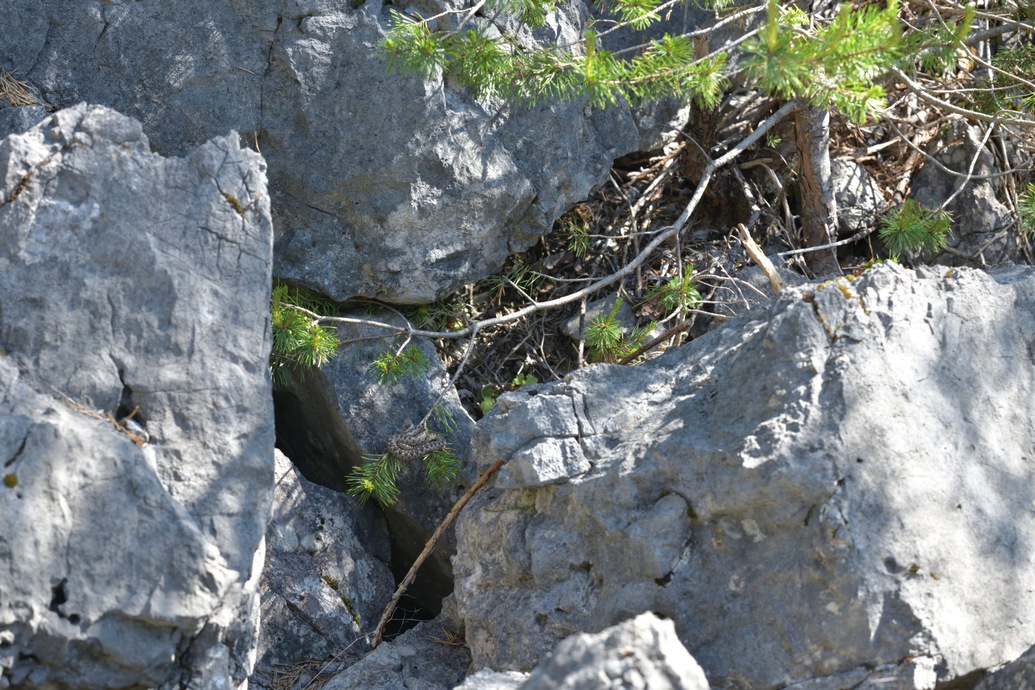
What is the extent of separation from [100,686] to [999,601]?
90.7 inches

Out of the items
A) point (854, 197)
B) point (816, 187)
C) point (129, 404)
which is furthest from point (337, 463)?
point (854, 197)

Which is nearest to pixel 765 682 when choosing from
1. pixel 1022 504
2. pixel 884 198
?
pixel 1022 504

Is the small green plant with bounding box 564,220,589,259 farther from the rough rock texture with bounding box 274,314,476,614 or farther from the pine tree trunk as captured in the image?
the pine tree trunk

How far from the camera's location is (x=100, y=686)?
7.63ft

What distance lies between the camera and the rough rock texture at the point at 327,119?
3326mm

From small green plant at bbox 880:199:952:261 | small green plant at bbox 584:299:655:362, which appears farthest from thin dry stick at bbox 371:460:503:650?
small green plant at bbox 880:199:952:261

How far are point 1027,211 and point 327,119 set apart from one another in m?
2.75

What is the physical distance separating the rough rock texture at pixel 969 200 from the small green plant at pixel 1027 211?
0.35ft

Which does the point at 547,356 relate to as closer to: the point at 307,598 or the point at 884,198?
the point at 307,598

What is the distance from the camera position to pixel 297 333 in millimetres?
3230

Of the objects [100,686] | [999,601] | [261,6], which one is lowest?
[999,601]

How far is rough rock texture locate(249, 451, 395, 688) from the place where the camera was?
3.24 m

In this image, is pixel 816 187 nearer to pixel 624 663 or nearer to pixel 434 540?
pixel 434 540

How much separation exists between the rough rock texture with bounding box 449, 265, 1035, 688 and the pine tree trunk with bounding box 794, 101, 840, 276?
1.26 m
